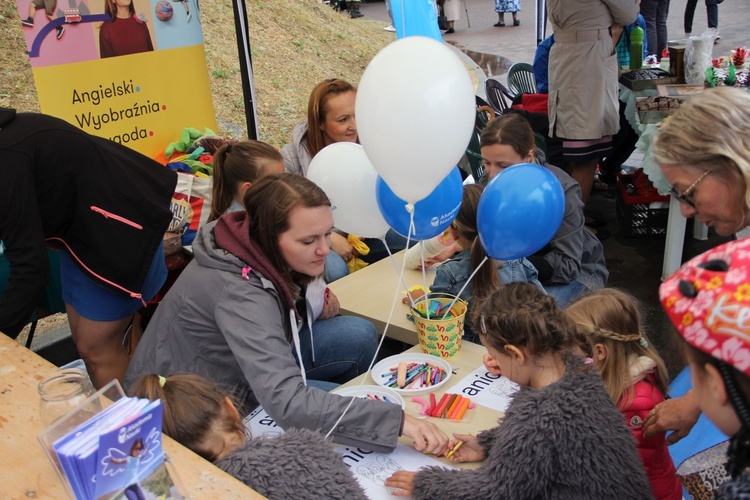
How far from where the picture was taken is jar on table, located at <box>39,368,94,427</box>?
126cm

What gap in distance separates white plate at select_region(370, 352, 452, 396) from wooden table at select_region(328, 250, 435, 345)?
0.93 ft

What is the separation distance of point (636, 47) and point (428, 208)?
13.1 ft

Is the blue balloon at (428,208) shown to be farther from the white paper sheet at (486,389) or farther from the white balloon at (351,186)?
the white paper sheet at (486,389)

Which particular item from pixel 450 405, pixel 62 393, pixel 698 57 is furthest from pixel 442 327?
pixel 698 57

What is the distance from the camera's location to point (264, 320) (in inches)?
82.9

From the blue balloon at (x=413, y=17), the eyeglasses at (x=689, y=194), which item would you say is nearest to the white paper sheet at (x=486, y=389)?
the eyeglasses at (x=689, y=194)

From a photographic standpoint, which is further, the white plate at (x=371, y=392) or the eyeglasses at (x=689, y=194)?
the white plate at (x=371, y=392)

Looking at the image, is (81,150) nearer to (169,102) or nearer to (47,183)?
(47,183)

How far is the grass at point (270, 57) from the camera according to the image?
741 centimetres

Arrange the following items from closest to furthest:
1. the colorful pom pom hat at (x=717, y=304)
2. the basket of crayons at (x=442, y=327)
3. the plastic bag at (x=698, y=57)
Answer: the colorful pom pom hat at (x=717, y=304) < the basket of crayons at (x=442, y=327) < the plastic bag at (x=698, y=57)

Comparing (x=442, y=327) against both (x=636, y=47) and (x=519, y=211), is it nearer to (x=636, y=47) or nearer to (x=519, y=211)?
(x=519, y=211)

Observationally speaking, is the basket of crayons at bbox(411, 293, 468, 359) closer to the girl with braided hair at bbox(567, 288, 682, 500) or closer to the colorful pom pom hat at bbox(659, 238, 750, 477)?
the girl with braided hair at bbox(567, 288, 682, 500)

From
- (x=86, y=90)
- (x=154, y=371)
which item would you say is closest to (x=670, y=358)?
(x=154, y=371)

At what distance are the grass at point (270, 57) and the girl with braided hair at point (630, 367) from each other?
240 inches
